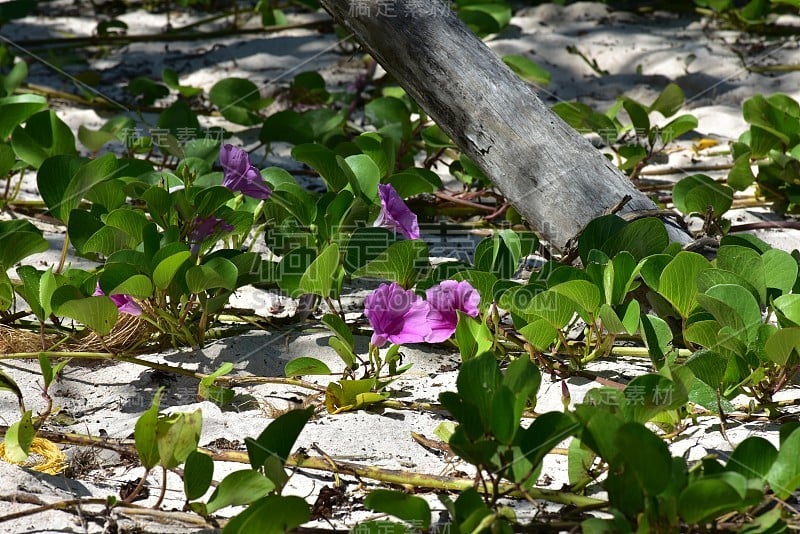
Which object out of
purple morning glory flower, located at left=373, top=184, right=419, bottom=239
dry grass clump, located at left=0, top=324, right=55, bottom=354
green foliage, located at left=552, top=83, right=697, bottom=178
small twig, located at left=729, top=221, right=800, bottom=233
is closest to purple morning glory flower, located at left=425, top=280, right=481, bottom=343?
purple morning glory flower, located at left=373, top=184, right=419, bottom=239

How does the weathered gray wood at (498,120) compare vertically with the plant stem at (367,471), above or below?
above

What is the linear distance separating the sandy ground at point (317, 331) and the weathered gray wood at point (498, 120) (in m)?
0.33

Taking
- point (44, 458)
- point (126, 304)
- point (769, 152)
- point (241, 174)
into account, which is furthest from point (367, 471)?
point (769, 152)

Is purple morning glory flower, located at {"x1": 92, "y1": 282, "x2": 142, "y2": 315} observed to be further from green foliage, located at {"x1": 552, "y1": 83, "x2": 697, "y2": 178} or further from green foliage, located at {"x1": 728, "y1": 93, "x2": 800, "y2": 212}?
green foliage, located at {"x1": 728, "y1": 93, "x2": 800, "y2": 212}

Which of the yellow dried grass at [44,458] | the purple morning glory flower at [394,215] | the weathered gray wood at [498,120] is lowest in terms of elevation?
the yellow dried grass at [44,458]

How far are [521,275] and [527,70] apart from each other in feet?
3.14

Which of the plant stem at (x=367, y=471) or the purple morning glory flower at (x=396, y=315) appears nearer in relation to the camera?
the plant stem at (x=367, y=471)

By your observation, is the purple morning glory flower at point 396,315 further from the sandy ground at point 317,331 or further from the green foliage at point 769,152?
the green foliage at point 769,152

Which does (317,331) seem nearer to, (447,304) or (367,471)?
(447,304)

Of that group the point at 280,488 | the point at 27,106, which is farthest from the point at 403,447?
the point at 27,106

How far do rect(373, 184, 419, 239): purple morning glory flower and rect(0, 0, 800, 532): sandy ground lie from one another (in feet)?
0.74

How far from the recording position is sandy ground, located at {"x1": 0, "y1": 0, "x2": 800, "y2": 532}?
1.24 m

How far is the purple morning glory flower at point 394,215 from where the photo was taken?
1670 mm

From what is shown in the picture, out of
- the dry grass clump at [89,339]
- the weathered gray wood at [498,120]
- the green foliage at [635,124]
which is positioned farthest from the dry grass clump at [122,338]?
the green foliage at [635,124]
